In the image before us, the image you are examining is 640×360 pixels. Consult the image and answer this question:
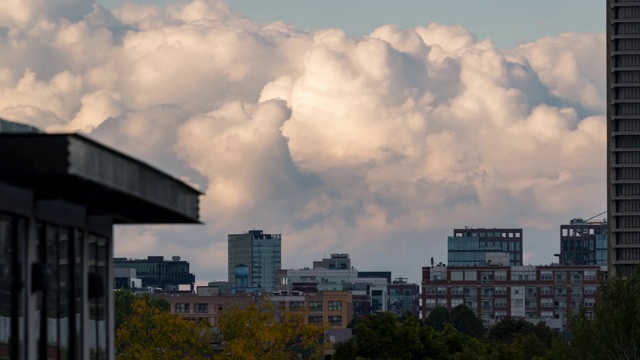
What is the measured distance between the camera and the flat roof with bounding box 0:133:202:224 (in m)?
20.2

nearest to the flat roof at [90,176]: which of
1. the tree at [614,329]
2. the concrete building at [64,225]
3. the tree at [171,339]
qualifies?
the concrete building at [64,225]

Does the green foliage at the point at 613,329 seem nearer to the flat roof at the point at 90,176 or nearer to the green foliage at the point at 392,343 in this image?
the green foliage at the point at 392,343

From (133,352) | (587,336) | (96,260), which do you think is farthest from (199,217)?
(133,352)

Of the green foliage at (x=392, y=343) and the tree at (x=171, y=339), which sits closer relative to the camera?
the green foliage at (x=392, y=343)

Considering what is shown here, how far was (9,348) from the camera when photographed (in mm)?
23391

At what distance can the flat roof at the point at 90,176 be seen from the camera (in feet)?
66.4

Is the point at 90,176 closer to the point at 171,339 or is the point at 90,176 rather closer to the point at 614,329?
the point at 614,329

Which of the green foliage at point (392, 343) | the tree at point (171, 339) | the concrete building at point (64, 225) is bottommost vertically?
the tree at point (171, 339)

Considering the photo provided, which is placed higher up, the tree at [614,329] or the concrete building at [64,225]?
the concrete building at [64,225]

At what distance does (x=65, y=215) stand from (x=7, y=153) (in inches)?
222

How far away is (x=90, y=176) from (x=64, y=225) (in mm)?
5456

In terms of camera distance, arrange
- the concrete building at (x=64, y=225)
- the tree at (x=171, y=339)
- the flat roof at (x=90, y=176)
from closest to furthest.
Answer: the flat roof at (x=90, y=176), the concrete building at (x=64, y=225), the tree at (x=171, y=339)

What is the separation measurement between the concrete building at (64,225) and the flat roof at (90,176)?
0.5 inches

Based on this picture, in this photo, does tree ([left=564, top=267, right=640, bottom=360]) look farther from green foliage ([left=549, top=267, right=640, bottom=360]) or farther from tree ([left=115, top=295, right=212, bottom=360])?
tree ([left=115, top=295, right=212, bottom=360])
